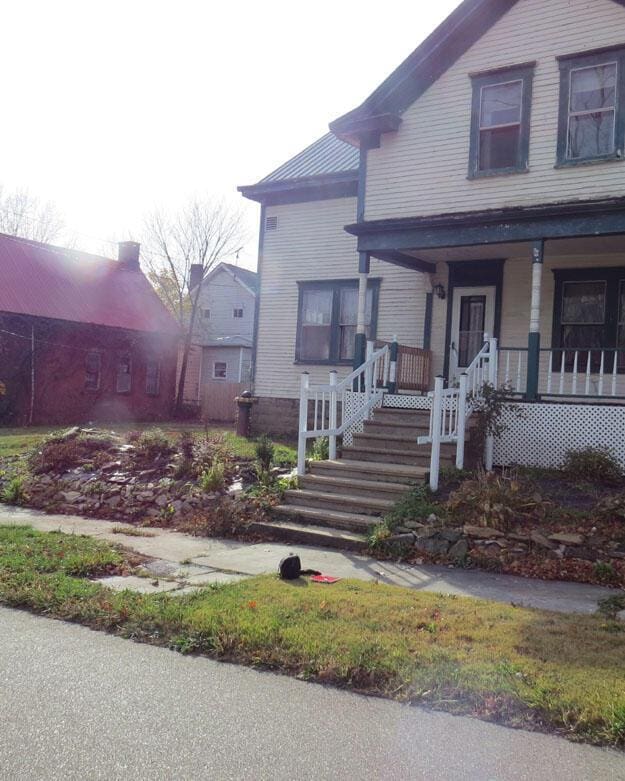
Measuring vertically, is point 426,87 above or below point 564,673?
above

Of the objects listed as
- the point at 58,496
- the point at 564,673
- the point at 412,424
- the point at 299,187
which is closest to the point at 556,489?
the point at 412,424

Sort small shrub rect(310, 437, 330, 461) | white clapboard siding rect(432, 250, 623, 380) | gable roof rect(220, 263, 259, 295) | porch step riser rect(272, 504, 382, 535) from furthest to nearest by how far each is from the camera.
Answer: gable roof rect(220, 263, 259, 295) → white clapboard siding rect(432, 250, 623, 380) → small shrub rect(310, 437, 330, 461) → porch step riser rect(272, 504, 382, 535)

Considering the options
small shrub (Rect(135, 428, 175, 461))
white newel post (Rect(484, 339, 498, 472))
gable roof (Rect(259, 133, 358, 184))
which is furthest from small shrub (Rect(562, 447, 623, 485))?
gable roof (Rect(259, 133, 358, 184))

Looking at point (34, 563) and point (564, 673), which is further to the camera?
point (34, 563)

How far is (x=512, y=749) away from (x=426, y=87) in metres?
12.4

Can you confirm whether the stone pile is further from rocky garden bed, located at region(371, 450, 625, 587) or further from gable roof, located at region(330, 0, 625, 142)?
gable roof, located at region(330, 0, 625, 142)

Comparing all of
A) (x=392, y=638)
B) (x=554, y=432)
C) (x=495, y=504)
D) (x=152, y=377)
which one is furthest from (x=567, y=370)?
(x=152, y=377)

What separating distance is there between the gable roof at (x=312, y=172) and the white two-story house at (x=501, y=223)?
0.08 metres

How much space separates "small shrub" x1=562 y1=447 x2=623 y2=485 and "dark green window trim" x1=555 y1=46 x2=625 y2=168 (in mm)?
4814

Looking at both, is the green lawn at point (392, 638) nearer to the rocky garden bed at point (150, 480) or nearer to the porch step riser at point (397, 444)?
the rocky garden bed at point (150, 480)

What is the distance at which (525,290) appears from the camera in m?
13.5

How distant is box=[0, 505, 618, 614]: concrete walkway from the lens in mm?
6461

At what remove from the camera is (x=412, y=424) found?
1144cm

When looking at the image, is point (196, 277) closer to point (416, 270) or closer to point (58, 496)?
point (416, 270)
